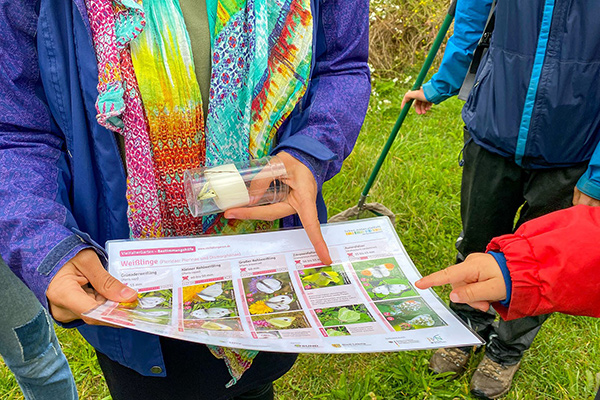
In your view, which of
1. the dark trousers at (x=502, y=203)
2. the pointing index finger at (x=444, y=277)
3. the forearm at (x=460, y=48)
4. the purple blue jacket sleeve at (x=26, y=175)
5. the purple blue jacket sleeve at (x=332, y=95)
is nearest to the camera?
the purple blue jacket sleeve at (x=26, y=175)

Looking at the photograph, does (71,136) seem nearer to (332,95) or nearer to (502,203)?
(332,95)

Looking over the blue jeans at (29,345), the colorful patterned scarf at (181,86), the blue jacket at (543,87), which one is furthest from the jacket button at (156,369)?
the blue jacket at (543,87)

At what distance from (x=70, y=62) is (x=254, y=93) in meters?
0.38

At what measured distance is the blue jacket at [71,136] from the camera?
2.96 ft

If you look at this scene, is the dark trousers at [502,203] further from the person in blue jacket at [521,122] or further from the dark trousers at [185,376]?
the dark trousers at [185,376]

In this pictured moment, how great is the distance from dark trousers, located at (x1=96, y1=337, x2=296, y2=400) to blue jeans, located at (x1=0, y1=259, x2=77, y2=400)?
1.22 feet

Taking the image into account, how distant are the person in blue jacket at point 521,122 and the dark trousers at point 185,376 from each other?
116 cm

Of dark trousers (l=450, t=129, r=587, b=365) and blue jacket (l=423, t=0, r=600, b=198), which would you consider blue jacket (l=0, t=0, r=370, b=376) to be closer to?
blue jacket (l=423, t=0, r=600, b=198)

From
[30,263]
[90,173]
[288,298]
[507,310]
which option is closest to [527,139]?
[507,310]

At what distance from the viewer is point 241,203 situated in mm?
1091

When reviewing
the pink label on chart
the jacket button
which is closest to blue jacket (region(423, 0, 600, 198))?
the pink label on chart

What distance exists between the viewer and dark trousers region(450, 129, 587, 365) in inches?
71.1

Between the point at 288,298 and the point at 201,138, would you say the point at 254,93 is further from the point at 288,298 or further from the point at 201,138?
the point at 288,298

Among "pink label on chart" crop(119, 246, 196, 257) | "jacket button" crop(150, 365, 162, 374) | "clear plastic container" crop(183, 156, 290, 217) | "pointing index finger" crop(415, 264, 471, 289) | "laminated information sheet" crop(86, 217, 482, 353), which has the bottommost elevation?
"jacket button" crop(150, 365, 162, 374)
